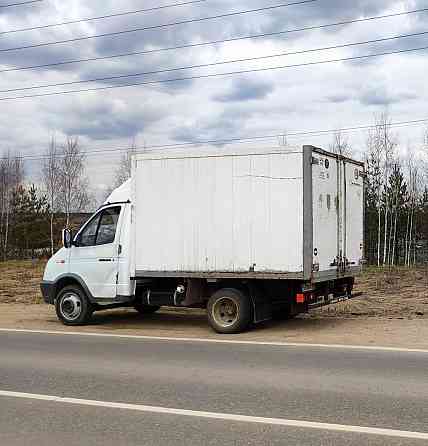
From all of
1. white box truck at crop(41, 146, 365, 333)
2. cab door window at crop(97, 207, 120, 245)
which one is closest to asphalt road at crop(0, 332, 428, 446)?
white box truck at crop(41, 146, 365, 333)

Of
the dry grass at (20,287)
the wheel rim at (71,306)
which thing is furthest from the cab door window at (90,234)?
the dry grass at (20,287)

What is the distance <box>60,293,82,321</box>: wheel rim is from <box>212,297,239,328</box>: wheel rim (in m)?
3.13

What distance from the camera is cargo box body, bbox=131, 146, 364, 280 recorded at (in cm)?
1156

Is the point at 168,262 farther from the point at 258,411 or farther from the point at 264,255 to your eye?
the point at 258,411

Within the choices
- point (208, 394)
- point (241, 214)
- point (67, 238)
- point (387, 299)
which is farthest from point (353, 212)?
point (208, 394)

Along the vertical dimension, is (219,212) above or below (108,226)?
above

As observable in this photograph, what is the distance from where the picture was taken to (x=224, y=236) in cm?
1204

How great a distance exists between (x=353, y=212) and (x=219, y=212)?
318cm

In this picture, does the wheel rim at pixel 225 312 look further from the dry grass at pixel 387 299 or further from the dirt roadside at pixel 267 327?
the dry grass at pixel 387 299

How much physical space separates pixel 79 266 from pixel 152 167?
8.93 feet

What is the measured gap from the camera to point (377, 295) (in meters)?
18.4

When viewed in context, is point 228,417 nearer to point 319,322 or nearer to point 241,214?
point 241,214

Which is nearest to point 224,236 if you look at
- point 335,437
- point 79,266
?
point 79,266

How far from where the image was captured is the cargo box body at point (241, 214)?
37.9ft
